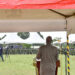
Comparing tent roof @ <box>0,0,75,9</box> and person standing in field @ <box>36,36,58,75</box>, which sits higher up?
tent roof @ <box>0,0,75,9</box>

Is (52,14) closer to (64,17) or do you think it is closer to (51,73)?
(64,17)

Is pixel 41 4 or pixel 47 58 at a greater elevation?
pixel 41 4

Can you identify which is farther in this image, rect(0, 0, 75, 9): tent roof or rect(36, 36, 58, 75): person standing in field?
rect(36, 36, 58, 75): person standing in field

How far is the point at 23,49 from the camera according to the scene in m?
28.1

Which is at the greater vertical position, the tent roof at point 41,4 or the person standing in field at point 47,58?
the tent roof at point 41,4

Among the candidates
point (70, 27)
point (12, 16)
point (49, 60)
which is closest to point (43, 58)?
point (49, 60)

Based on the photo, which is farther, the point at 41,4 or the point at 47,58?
the point at 47,58

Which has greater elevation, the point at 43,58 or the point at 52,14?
the point at 52,14

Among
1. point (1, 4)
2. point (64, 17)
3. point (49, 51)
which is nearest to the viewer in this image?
point (1, 4)

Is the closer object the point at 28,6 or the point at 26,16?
the point at 28,6

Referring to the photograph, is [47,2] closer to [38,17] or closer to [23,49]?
[38,17]

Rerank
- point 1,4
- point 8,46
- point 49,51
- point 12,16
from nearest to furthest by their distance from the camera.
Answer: point 1,4, point 12,16, point 49,51, point 8,46

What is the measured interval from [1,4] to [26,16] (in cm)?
163

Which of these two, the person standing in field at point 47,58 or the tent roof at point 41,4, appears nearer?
the tent roof at point 41,4
